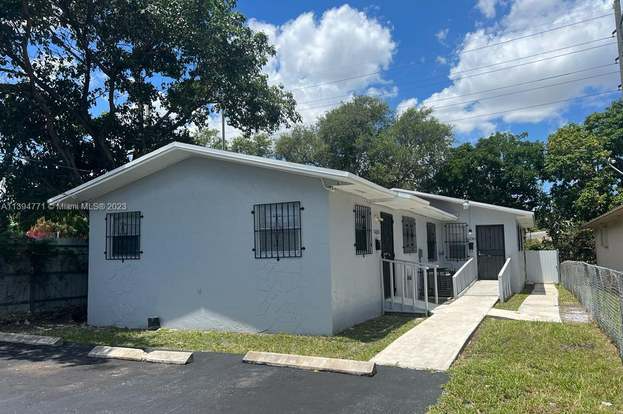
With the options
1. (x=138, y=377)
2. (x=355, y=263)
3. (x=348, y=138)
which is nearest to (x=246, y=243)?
(x=355, y=263)

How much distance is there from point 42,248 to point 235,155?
629 centimetres

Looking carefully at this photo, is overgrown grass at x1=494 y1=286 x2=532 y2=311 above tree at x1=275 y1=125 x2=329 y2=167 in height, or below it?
below

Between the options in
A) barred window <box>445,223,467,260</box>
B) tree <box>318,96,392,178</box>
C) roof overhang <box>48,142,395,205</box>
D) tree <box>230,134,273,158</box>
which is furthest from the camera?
tree <box>230,134,273,158</box>

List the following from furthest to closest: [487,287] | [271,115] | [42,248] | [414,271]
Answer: [271,115] < [487,287] < [414,271] < [42,248]

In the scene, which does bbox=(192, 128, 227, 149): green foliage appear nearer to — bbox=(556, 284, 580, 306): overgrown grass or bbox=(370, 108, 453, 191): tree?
bbox=(370, 108, 453, 191): tree

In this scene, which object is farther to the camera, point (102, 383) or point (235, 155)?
point (235, 155)

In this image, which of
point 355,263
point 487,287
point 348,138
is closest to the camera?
point 355,263

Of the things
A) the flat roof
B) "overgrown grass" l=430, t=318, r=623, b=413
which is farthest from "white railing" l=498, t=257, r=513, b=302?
"overgrown grass" l=430, t=318, r=623, b=413

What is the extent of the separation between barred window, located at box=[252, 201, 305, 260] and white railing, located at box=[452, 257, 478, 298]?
6.47 meters

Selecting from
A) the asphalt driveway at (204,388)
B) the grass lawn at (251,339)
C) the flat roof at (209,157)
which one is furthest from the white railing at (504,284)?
the asphalt driveway at (204,388)

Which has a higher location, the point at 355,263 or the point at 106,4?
the point at 106,4

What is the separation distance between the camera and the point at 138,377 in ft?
20.4

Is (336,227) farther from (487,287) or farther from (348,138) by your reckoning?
(348,138)

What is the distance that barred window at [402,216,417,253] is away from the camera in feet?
46.6
